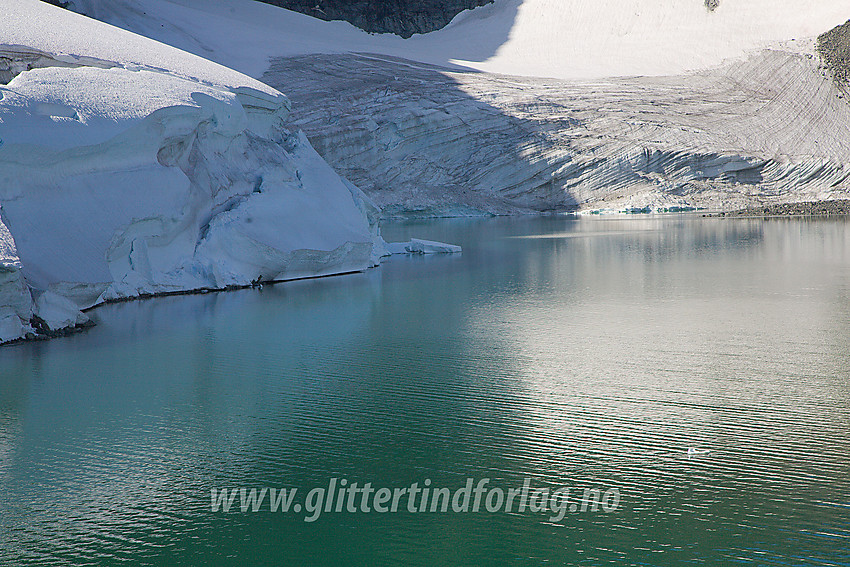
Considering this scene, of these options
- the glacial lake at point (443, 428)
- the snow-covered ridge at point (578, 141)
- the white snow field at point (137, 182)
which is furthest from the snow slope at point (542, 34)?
the glacial lake at point (443, 428)

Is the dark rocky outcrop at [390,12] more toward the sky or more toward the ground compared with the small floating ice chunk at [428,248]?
more toward the sky

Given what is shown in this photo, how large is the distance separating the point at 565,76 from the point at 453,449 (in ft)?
89.3

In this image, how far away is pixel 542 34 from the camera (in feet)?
115

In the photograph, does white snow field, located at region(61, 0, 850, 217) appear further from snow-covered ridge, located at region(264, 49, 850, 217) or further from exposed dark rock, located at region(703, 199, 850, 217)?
exposed dark rock, located at region(703, 199, 850, 217)

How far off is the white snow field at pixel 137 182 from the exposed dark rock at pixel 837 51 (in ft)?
75.3

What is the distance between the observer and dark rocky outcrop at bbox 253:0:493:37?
43312 mm

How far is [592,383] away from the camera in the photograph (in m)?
4.58

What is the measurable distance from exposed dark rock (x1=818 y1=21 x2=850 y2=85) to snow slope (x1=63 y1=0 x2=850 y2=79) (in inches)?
30.2

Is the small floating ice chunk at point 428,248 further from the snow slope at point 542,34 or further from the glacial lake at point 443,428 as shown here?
the snow slope at point 542,34

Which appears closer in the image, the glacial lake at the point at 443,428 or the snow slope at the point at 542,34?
the glacial lake at the point at 443,428

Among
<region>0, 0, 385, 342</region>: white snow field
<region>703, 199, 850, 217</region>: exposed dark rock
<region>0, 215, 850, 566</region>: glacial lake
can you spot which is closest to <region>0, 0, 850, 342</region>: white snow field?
<region>0, 0, 385, 342</region>: white snow field

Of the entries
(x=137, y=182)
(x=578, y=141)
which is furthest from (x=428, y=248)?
(x=578, y=141)

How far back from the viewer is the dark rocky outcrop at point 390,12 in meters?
43.3

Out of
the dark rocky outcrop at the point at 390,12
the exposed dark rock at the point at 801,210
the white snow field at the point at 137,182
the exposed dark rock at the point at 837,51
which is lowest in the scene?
the exposed dark rock at the point at 801,210
